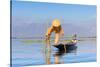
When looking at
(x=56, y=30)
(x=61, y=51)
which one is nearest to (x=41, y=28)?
(x=56, y=30)

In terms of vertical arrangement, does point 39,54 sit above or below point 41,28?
below

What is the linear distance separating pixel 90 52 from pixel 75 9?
0.47 meters

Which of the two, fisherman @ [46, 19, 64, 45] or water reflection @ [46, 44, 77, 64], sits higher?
fisherman @ [46, 19, 64, 45]

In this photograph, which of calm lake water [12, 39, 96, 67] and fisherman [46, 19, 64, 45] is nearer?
calm lake water [12, 39, 96, 67]

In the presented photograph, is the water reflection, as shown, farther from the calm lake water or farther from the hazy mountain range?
the hazy mountain range

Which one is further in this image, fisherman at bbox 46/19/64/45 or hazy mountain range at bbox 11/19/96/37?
fisherman at bbox 46/19/64/45

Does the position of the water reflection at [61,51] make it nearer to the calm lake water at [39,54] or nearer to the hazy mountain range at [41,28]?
the calm lake water at [39,54]

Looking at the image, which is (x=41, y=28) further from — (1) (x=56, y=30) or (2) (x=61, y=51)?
(2) (x=61, y=51)

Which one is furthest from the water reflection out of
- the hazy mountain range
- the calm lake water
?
the hazy mountain range

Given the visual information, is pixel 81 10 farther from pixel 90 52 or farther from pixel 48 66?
pixel 48 66

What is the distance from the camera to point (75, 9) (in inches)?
85.1

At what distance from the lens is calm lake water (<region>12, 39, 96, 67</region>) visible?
76.3 inches

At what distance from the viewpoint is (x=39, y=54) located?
79.1 inches
